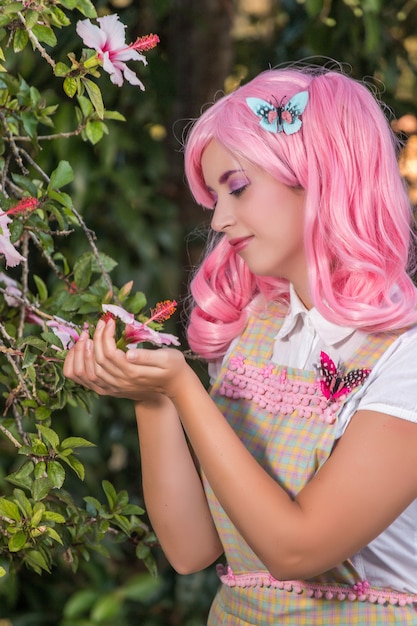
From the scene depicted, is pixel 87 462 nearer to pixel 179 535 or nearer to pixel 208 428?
pixel 179 535

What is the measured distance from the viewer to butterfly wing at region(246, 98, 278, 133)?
47.9 inches

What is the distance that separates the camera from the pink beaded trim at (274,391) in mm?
1227

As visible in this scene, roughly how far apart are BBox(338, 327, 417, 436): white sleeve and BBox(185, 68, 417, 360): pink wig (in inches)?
1.2

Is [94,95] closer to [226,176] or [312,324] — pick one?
[226,176]

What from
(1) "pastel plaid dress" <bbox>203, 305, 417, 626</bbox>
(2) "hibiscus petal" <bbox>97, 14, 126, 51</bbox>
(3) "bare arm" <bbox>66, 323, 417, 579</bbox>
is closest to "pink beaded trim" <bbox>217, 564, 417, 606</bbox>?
(1) "pastel plaid dress" <bbox>203, 305, 417, 626</bbox>

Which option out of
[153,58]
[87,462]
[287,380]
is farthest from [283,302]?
[87,462]

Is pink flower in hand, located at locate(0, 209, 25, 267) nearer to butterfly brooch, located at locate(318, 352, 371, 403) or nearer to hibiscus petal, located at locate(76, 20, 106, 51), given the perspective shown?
hibiscus petal, located at locate(76, 20, 106, 51)

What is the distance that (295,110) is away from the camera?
1225 mm

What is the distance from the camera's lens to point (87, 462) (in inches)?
89.4

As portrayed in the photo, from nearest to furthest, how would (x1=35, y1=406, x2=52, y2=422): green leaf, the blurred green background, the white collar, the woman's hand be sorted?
the woman's hand < (x1=35, y1=406, x2=52, y2=422): green leaf < the white collar < the blurred green background

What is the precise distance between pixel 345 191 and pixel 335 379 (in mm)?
223

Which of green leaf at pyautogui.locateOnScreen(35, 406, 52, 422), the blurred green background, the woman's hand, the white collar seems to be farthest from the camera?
the blurred green background

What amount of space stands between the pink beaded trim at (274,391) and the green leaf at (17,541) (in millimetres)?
352

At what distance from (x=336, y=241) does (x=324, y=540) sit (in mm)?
351
